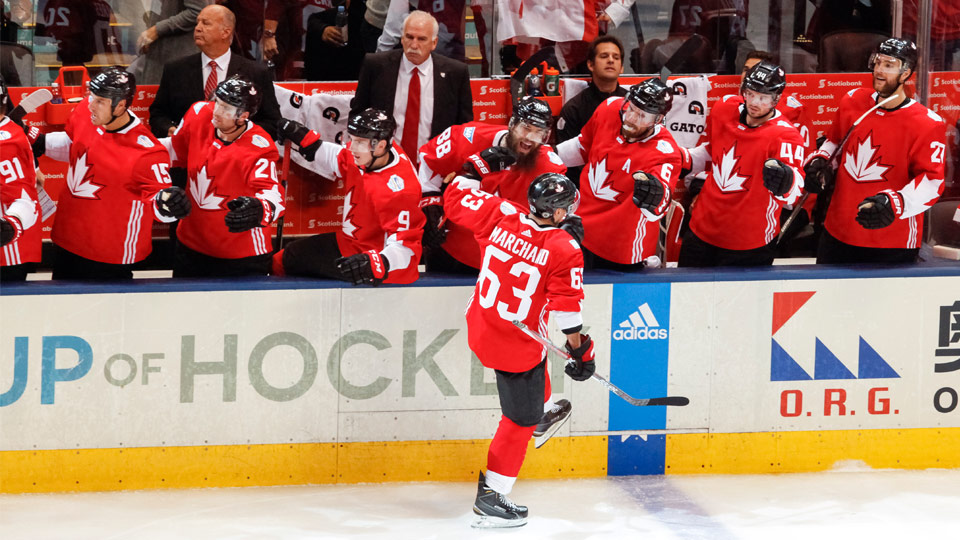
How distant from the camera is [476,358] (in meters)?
5.45

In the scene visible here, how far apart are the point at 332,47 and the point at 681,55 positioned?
1927 mm

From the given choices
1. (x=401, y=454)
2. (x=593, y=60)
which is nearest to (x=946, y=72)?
(x=593, y=60)

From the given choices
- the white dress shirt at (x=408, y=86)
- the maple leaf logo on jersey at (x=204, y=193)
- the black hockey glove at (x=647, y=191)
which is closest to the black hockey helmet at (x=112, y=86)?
the maple leaf logo on jersey at (x=204, y=193)

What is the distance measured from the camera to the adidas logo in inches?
217

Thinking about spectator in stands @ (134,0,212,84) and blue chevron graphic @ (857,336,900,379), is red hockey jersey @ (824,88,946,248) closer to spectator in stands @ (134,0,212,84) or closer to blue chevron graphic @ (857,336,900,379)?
blue chevron graphic @ (857,336,900,379)

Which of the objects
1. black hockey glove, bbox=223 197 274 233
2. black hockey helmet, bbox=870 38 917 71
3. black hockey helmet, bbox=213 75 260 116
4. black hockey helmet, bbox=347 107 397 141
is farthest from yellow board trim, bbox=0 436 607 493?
black hockey helmet, bbox=870 38 917 71

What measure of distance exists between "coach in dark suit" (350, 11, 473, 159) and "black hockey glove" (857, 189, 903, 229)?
1916mm

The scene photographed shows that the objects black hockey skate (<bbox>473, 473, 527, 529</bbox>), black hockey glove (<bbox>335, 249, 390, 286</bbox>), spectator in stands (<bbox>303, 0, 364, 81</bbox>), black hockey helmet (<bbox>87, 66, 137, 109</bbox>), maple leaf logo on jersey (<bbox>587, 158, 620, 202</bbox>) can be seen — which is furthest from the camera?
spectator in stands (<bbox>303, 0, 364, 81</bbox>)

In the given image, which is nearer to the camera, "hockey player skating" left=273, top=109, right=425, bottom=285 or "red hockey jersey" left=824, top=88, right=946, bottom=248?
"hockey player skating" left=273, top=109, right=425, bottom=285

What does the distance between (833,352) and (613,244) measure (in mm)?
1075

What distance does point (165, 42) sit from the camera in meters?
6.59

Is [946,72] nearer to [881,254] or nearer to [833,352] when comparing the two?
[881,254]

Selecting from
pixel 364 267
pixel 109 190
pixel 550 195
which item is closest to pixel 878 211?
pixel 550 195

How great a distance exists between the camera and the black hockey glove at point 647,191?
542cm
